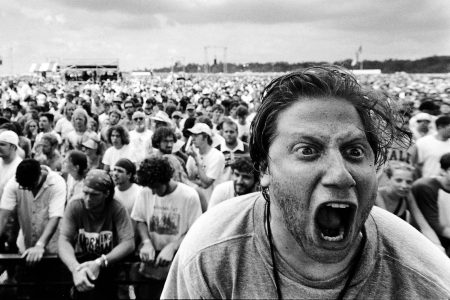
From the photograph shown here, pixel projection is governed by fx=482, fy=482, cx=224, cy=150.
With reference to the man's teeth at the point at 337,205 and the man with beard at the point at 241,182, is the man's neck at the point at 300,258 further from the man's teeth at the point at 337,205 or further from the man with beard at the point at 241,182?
the man with beard at the point at 241,182

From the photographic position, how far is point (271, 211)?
1.25 m

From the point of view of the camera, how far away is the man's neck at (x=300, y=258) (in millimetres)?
1144

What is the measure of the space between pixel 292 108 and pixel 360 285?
Answer: 0.45 m

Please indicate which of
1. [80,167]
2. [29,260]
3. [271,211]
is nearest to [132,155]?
[80,167]

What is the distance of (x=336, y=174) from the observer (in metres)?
1.03

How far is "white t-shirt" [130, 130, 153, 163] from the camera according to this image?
21.5ft

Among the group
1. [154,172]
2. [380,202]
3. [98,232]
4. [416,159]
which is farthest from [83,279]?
[416,159]

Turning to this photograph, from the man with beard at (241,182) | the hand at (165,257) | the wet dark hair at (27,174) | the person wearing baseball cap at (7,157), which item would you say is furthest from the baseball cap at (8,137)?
the man with beard at (241,182)

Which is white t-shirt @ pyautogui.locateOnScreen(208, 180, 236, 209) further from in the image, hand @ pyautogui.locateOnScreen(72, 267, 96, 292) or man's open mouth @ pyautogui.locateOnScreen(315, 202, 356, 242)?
man's open mouth @ pyautogui.locateOnScreen(315, 202, 356, 242)

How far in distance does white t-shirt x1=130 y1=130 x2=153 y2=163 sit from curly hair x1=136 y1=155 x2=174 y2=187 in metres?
2.52

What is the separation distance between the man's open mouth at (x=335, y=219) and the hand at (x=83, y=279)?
2.78 metres

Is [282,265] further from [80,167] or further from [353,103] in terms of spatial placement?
[80,167]

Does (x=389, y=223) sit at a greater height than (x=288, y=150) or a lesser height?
lesser

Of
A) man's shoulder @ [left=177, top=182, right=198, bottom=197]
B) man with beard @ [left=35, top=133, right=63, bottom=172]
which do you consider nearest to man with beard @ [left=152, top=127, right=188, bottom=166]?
man with beard @ [left=35, top=133, right=63, bottom=172]
